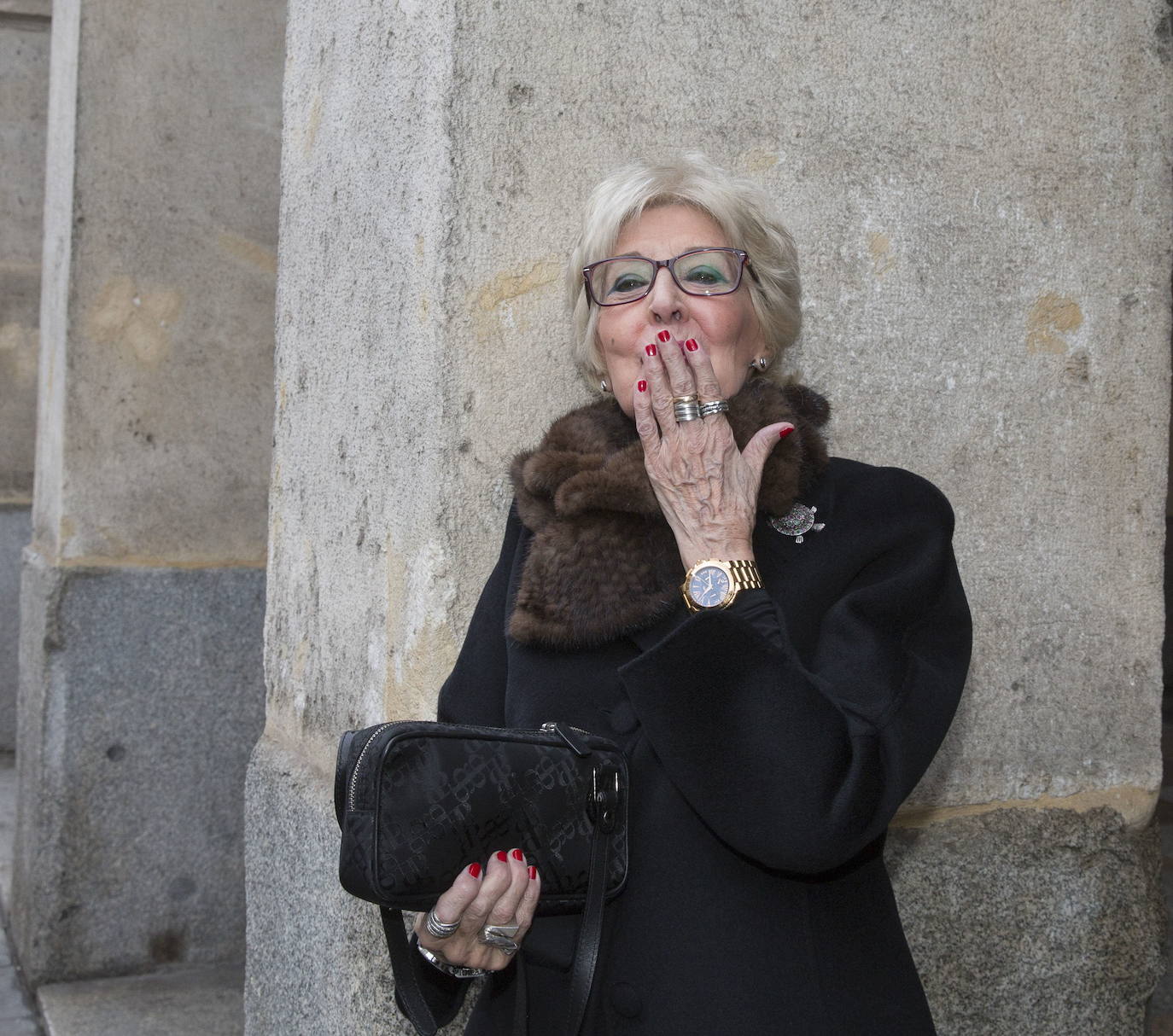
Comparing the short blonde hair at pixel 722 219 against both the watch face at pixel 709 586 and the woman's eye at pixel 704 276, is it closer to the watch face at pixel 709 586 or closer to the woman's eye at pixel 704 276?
the woman's eye at pixel 704 276

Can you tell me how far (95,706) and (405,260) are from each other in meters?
2.46

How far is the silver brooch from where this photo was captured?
176cm

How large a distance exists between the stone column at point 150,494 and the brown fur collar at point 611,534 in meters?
2.74

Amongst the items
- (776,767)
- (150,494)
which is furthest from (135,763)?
(776,767)

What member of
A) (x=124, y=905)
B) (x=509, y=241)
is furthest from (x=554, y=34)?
(x=124, y=905)

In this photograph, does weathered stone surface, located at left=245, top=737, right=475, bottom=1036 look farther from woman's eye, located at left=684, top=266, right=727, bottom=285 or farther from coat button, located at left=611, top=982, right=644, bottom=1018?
woman's eye, located at left=684, top=266, right=727, bottom=285

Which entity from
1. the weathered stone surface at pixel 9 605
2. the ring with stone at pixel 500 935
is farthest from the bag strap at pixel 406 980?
the weathered stone surface at pixel 9 605

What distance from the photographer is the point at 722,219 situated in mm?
1933

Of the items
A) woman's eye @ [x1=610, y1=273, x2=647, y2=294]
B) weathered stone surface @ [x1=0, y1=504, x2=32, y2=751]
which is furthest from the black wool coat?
weathered stone surface @ [x1=0, y1=504, x2=32, y2=751]

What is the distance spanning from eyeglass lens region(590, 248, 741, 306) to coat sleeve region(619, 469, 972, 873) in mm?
492

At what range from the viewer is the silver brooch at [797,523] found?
1760 millimetres

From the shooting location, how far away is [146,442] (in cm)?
430

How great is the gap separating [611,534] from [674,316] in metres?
0.33

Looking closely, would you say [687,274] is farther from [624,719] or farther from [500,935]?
[500,935]
